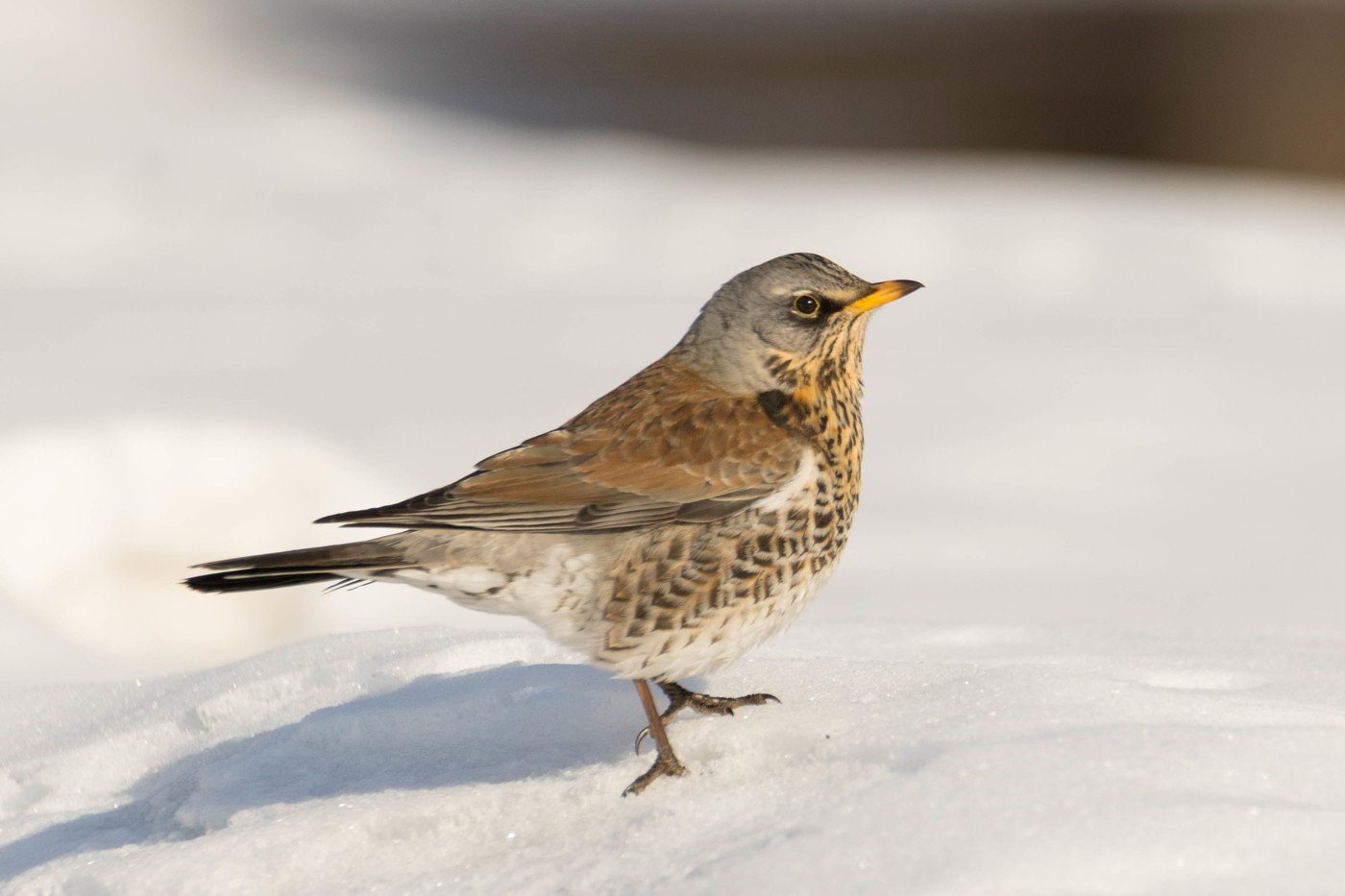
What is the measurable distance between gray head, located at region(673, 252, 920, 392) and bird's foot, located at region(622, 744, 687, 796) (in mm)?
1038

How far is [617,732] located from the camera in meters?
3.82

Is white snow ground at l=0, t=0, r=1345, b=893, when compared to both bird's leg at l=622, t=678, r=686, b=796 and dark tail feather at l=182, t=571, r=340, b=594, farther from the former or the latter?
dark tail feather at l=182, t=571, r=340, b=594

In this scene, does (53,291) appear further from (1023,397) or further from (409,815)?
→ (409,815)

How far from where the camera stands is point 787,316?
4.04 m

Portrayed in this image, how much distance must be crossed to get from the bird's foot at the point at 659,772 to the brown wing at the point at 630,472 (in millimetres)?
569

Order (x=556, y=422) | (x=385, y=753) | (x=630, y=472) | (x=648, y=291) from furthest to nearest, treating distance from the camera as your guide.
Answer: (x=648, y=291) < (x=556, y=422) < (x=630, y=472) < (x=385, y=753)

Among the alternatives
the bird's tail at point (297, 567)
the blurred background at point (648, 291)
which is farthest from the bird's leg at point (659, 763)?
the blurred background at point (648, 291)

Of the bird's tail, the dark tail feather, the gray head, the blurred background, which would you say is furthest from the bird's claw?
the blurred background

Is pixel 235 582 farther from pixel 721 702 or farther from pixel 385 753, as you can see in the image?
pixel 721 702

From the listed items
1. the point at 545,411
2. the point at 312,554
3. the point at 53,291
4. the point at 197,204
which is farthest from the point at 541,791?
the point at 197,204

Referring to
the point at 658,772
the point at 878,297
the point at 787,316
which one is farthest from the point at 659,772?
the point at 878,297

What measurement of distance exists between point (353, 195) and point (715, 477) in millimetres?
8411

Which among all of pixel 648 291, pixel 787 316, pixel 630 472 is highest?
pixel 787 316

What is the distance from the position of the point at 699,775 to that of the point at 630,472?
2.52 feet
